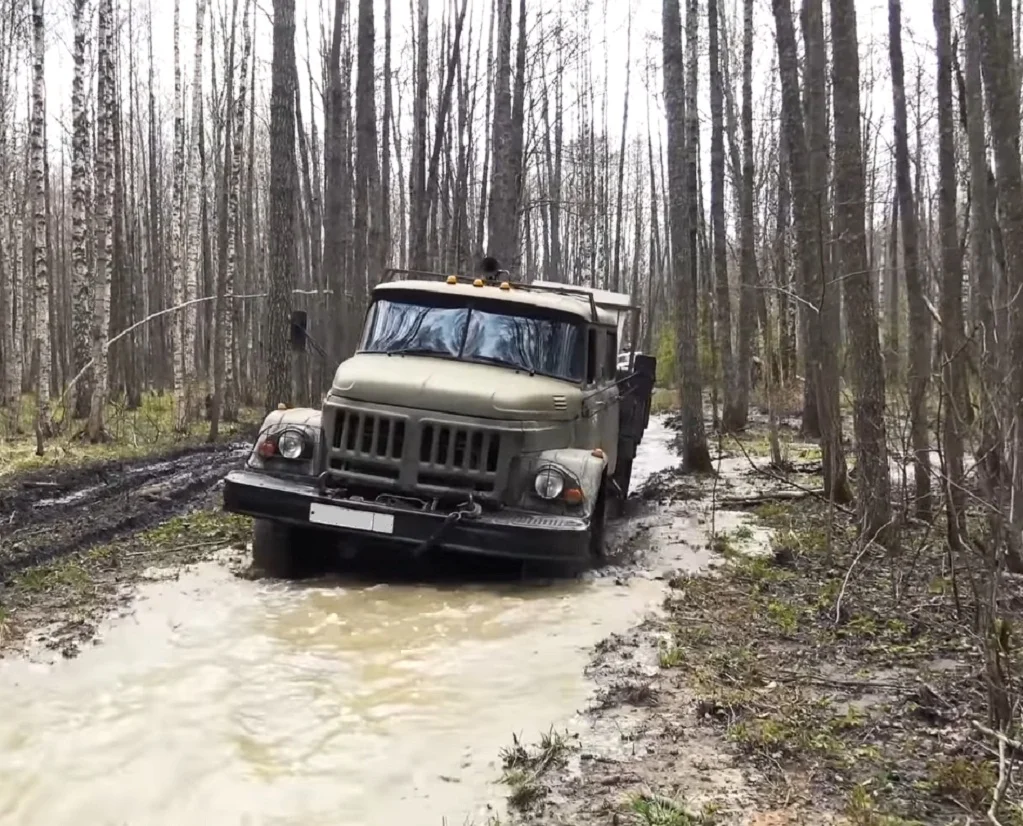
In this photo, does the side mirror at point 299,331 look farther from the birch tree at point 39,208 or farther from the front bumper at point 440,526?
the birch tree at point 39,208

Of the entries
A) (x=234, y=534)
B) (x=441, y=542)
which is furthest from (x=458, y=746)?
(x=234, y=534)

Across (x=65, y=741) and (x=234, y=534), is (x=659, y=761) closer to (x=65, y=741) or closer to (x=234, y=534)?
(x=65, y=741)

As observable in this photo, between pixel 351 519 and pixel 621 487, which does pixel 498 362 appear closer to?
pixel 351 519

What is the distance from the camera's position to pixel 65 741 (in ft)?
13.8

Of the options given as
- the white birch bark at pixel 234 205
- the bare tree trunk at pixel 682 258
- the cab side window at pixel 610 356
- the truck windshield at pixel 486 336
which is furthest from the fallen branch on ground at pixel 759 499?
the white birch bark at pixel 234 205

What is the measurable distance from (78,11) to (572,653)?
46.1 ft

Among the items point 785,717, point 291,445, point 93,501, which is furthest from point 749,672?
point 93,501

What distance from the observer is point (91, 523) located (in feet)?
29.9

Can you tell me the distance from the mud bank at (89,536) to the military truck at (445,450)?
116 centimetres

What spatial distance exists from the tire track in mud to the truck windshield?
3.09 meters

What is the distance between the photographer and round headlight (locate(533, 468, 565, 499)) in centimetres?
671

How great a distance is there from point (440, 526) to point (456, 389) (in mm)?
985

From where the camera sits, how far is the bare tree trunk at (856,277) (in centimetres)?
737

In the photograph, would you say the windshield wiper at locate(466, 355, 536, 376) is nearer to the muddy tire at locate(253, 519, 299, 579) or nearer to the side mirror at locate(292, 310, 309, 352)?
the side mirror at locate(292, 310, 309, 352)
